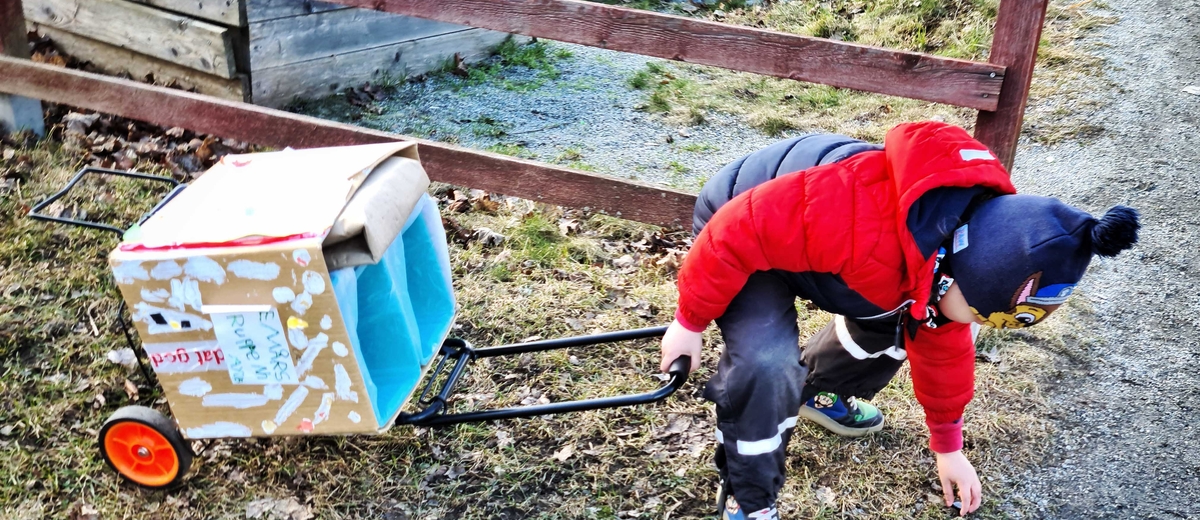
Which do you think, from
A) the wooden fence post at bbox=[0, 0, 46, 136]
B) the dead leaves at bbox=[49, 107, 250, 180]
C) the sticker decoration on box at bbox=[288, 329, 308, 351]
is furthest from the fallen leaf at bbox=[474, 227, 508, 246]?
the wooden fence post at bbox=[0, 0, 46, 136]

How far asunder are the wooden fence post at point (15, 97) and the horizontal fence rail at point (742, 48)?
2.30 m

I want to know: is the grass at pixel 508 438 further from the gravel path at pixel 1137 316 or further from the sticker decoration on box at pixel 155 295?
the sticker decoration on box at pixel 155 295

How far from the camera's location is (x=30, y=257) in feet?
12.0

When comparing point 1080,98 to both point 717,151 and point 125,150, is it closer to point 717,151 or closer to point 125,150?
point 717,151

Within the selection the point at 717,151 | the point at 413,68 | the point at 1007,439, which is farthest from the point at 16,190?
the point at 1007,439

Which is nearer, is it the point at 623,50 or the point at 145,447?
the point at 145,447

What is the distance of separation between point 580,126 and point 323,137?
197 cm

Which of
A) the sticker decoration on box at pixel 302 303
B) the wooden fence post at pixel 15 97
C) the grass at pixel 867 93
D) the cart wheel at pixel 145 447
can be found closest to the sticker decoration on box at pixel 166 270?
the sticker decoration on box at pixel 302 303

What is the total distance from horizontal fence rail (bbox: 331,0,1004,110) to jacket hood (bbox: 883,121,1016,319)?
3.41ft

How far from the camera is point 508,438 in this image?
2926mm

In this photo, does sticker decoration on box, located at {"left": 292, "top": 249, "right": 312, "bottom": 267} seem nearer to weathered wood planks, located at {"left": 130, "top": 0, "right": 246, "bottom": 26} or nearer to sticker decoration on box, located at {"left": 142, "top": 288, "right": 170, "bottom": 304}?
sticker decoration on box, located at {"left": 142, "top": 288, "right": 170, "bottom": 304}

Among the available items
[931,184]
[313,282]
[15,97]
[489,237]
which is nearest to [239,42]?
[15,97]

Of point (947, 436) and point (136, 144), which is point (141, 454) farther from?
point (136, 144)

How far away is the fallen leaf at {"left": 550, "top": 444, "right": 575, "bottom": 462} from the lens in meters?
2.85
